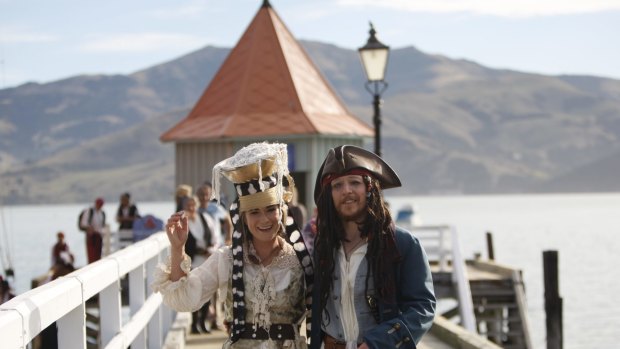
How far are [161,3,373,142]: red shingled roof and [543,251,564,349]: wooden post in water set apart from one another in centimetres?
1020

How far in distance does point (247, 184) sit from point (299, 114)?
73.3ft

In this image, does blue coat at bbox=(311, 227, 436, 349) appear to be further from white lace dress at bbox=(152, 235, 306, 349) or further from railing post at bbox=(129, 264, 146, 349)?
railing post at bbox=(129, 264, 146, 349)

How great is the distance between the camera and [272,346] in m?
4.62

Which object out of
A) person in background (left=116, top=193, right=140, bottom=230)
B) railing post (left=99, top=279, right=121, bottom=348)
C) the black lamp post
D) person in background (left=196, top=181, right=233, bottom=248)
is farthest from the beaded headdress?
person in background (left=116, top=193, right=140, bottom=230)

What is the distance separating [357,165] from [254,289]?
2.37 ft

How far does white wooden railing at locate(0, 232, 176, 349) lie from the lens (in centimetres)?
336

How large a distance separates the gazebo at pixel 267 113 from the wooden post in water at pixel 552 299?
9.89 m

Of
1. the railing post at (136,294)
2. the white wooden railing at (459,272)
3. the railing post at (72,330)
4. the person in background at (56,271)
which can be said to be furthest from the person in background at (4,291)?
the railing post at (72,330)

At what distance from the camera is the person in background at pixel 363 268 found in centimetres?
450

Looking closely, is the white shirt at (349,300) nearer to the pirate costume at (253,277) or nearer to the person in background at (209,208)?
the pirate costume at (253,277)

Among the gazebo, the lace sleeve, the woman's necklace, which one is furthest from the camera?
the gazebo

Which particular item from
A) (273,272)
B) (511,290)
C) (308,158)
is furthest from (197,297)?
(308,158)

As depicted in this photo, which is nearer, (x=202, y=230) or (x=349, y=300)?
(x=349, y=300)

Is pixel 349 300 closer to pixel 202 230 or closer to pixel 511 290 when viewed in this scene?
pixel 202 230
